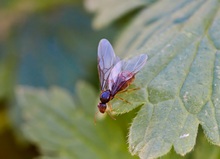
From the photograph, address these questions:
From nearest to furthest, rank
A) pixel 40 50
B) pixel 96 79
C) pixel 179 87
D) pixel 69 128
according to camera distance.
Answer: pixel 179 87, pixel 69 128, pixel 96 79, pixel 40 50

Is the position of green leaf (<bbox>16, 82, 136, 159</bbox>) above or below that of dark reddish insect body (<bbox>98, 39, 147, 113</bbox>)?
below

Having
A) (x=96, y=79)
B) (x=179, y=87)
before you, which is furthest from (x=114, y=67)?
(x=96, y=79)

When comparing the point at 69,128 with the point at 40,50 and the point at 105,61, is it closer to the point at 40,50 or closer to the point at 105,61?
the point at 105,61

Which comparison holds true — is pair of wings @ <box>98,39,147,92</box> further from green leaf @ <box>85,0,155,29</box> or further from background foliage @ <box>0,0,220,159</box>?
green leaf @ <box>85,0,155,29</box>

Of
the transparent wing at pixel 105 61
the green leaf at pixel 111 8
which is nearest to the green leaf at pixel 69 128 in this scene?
the green leaf at pixel 111 8

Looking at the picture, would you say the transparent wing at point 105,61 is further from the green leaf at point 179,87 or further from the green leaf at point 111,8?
the green leaf at point 111,8

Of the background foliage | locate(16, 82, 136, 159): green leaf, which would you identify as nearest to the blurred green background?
the background foliage

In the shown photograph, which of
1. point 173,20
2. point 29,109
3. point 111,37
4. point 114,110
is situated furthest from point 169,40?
point 111,37
